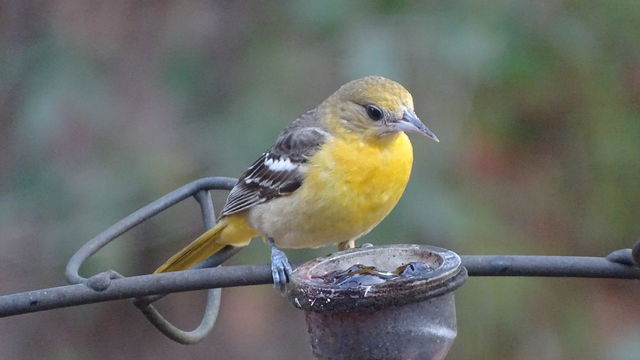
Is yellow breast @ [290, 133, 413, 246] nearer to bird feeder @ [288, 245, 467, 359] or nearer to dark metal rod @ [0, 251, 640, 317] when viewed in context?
dark metal rod @ [0, 251, 640, 317]

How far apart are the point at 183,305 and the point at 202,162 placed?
4.67ft

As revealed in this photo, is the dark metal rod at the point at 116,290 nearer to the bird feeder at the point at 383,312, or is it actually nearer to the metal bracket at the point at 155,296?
the metal bracket at the point at 155,296

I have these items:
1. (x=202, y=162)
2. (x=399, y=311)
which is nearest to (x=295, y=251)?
(x=202, y=162)

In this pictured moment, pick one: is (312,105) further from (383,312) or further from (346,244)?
(383,312)

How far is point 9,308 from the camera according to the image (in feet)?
7.43

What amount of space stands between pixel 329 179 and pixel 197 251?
1.79ft

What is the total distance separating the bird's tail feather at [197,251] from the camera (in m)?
3.59

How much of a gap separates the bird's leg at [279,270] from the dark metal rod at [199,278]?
0.37 m

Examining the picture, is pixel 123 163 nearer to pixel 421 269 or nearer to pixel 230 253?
pixel 230 253

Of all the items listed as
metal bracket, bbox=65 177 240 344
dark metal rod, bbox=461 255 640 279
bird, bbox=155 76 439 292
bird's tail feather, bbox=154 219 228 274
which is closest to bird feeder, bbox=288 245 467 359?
dark metal rod, bbox=461 255 640 279

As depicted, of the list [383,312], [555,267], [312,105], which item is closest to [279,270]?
[555,267]

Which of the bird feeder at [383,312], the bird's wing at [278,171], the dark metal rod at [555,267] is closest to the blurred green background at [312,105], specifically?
the bird's wing at [278,171]

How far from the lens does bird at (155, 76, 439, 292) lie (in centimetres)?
348

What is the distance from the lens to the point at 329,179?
3.51 meters
